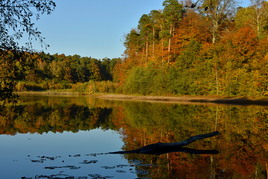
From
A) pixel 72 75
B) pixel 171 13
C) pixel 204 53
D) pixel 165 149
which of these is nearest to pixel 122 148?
pixel 165 149

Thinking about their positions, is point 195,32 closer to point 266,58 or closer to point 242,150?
point 266,58

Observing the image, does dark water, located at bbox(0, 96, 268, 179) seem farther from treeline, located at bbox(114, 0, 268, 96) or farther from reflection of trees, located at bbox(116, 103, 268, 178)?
treeline, located at bbox(114, 0, 268, 96)

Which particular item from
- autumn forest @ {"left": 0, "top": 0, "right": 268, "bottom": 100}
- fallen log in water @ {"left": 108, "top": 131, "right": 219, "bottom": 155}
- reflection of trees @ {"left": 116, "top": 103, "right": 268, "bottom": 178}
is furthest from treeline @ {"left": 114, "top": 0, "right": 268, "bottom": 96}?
fallen log in water @ {"left": 108, "top": 131, "right": 219, "bottom": 155}

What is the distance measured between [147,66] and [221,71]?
1545cm

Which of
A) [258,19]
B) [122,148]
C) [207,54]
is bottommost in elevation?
[122,148]

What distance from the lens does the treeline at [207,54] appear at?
35125mm

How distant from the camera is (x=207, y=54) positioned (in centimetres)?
3906

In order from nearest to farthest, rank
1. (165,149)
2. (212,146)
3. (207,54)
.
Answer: (165,149), (212,146), (207,54)

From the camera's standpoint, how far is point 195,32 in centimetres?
4381

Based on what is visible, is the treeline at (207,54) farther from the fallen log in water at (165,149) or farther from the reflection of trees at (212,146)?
the fallen log in water at (165,149)

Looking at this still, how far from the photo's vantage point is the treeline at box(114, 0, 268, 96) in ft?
115

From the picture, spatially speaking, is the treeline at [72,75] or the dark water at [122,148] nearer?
the dark water at [122,148]

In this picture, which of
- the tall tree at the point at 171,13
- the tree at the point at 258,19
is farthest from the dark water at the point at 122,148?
the tall tree at the point at 171,13

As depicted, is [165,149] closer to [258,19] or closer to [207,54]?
[207,54]
